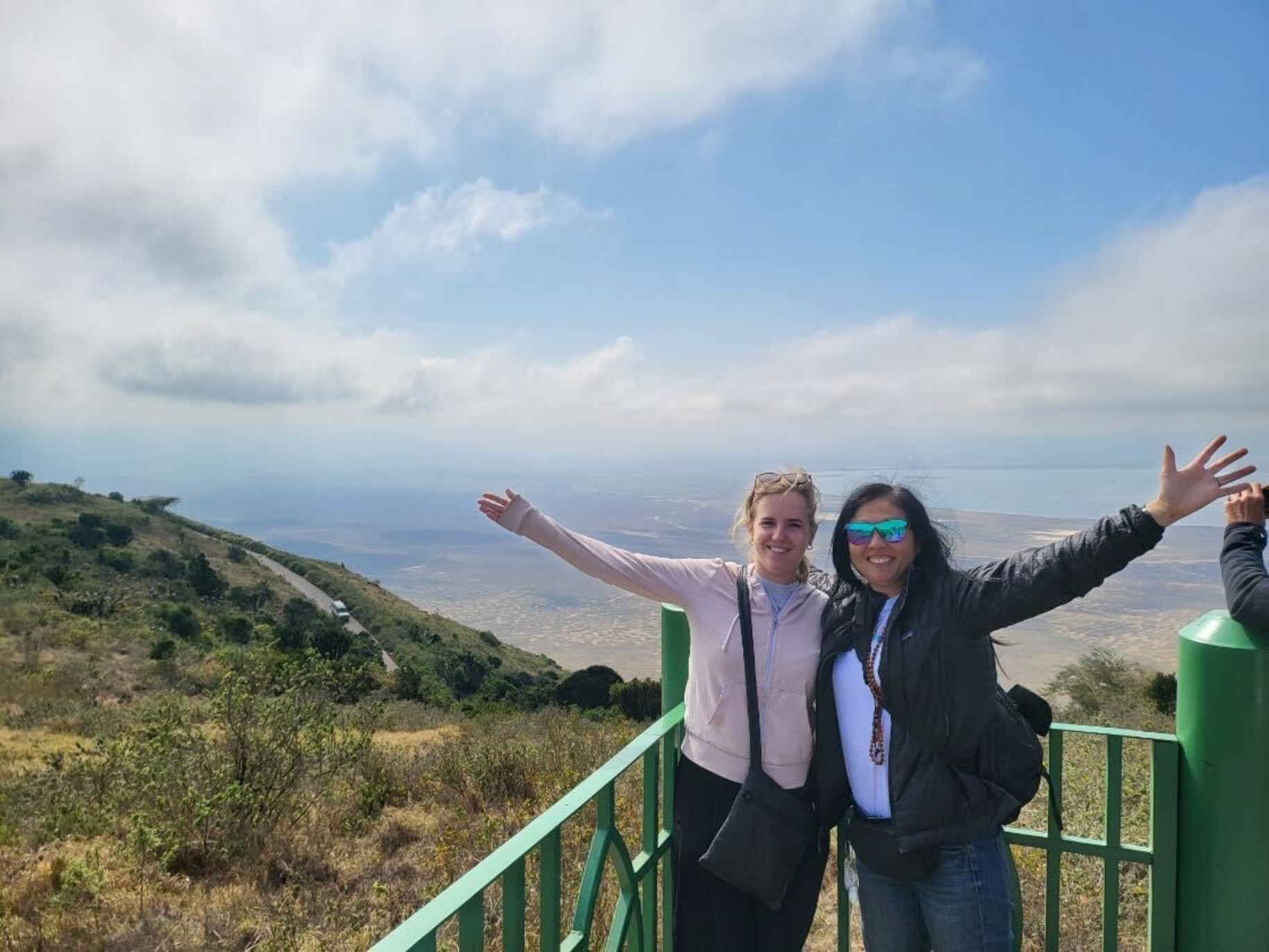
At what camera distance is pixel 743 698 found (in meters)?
2.14

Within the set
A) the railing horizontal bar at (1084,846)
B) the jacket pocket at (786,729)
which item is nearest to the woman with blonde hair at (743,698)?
the jacket pocket at (786,729)

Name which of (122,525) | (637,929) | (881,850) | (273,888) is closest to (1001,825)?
(881,850)

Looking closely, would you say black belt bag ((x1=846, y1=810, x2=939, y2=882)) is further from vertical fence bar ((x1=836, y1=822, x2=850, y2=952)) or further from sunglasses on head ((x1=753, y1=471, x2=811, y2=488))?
sunglasses on head ((x1=753, y1=471, x2=811, y2=488))

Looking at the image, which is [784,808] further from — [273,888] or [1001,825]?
[273,888]

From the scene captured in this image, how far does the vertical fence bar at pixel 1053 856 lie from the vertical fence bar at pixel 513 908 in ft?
4.88

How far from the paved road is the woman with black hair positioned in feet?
126

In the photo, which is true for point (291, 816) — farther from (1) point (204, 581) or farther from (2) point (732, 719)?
(1) point (204, 581)

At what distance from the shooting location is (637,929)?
213 centimetres

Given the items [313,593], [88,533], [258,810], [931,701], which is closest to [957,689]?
[931,701]

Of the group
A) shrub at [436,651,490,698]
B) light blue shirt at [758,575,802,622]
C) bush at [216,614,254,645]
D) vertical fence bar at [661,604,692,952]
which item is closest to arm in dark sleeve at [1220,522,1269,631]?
light blue shirt at [758,575,802,622]

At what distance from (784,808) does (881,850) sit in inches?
10.1

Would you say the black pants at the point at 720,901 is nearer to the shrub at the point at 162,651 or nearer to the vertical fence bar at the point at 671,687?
the vertical fence bar at the point at 671,687

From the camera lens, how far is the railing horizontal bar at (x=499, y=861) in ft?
3.50

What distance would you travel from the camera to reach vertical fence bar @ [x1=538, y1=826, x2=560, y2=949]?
5.02 feet
